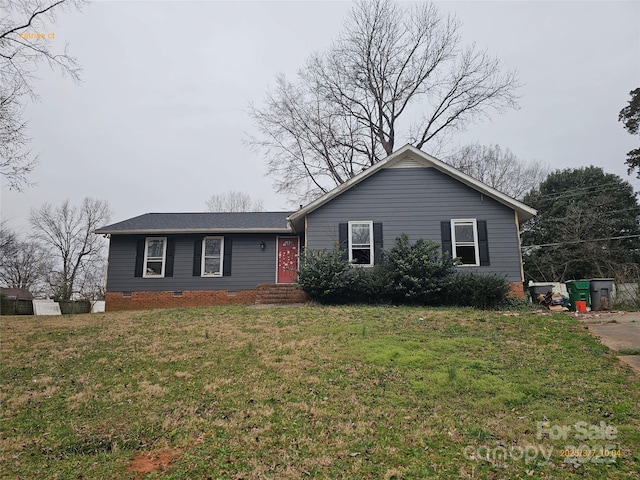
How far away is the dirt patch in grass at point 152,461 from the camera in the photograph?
340cm

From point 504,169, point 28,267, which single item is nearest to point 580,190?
point 504,169

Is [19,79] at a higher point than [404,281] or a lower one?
higher

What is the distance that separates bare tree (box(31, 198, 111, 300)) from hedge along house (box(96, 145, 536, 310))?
73.8 ft

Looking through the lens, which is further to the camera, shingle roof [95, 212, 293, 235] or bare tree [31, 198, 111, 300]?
bare tree [31, 198, 111, 300]

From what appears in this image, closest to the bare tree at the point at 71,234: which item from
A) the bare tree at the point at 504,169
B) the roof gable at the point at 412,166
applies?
the roof gable at the point at 412,166

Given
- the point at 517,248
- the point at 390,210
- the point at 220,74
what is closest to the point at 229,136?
the point at 220,74

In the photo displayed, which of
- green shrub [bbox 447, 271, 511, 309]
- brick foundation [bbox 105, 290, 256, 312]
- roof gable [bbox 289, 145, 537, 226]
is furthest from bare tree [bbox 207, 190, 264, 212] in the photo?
green shrub [bbox 447, 271, 511, 309]

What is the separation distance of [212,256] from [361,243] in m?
6.17

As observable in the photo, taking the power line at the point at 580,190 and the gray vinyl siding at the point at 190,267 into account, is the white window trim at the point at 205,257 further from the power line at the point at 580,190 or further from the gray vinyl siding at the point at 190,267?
the power line at the point at 580,190

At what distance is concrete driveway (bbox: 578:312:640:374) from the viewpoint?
19.9 ft

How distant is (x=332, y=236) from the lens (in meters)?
13.6

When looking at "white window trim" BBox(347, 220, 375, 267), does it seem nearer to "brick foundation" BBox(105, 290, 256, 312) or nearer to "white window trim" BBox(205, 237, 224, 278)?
"brick foundation" BBox(105, 290, 256, 312)

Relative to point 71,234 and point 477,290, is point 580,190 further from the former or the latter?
point 71,234

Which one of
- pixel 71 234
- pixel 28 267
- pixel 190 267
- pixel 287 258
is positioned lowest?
pixel 190 267
